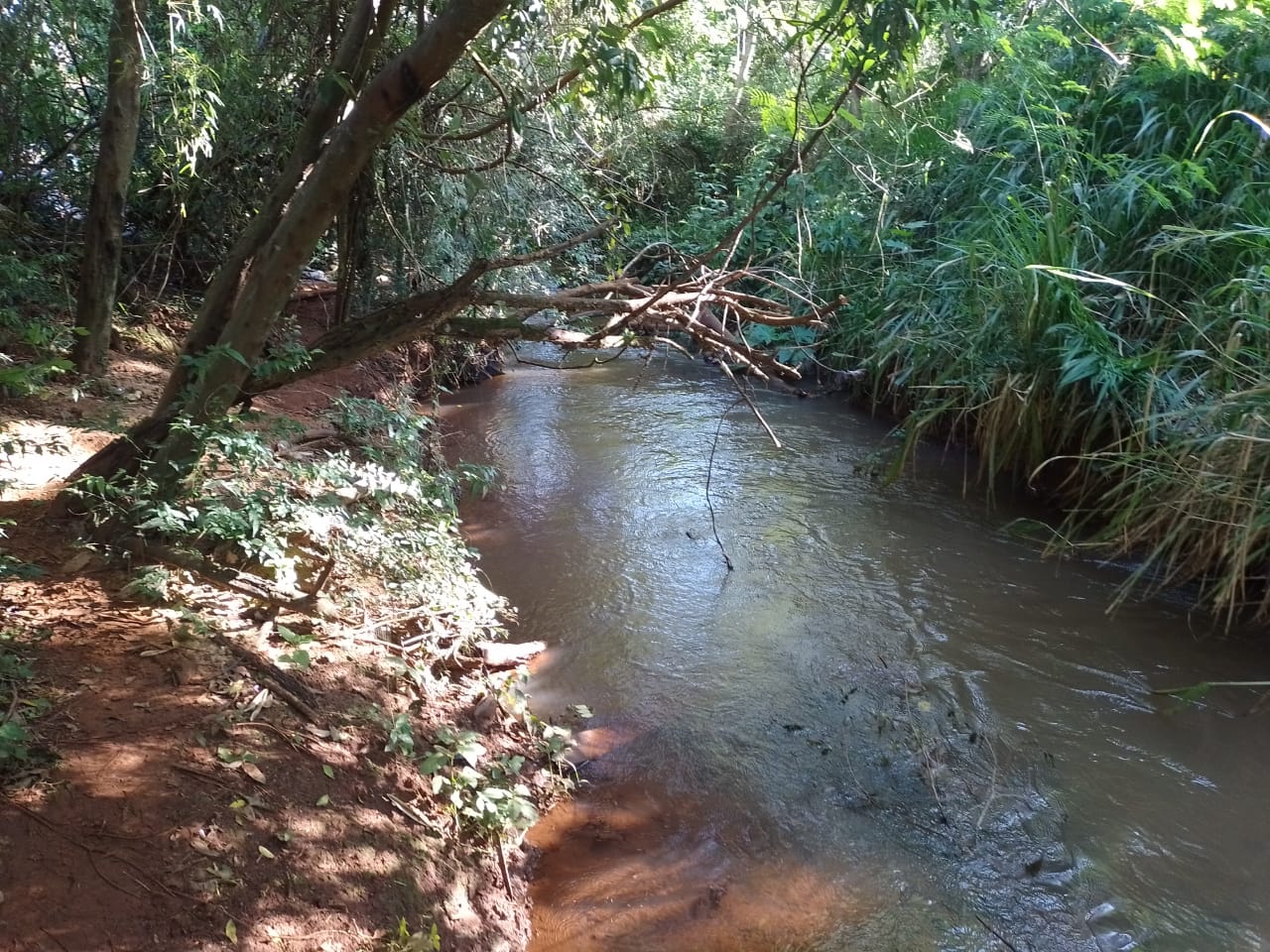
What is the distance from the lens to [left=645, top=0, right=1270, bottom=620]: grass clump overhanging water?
13.6 feet

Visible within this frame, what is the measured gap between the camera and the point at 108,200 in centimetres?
404

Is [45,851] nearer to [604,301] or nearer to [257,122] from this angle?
[604,301]

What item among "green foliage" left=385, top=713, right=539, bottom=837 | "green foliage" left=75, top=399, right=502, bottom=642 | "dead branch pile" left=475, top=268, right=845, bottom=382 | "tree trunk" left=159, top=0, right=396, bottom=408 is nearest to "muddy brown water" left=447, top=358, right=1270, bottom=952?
"green foliage" left=385, top=713, right=539, bottom=837

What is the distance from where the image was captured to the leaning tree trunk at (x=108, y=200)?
3.81m

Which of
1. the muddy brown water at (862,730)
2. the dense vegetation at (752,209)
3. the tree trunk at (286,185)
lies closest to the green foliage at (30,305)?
the dense vegetation at (752,209)

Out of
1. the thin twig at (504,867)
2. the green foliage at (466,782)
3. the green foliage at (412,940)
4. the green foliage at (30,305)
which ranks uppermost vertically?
the green foliage at (30,305)

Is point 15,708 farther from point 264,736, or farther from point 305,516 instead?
point 305,516

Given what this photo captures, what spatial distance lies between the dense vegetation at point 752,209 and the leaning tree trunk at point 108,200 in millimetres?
15

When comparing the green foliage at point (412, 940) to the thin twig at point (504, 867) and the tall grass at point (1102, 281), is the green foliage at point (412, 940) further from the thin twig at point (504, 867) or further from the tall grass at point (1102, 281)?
the tall grass at point (1102, 281)

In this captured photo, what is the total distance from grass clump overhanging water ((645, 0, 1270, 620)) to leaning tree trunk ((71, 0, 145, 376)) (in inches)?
125

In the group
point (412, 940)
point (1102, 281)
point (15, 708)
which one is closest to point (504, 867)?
point (412, 940)

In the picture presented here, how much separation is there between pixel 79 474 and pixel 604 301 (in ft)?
6.21

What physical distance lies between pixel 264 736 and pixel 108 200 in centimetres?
314

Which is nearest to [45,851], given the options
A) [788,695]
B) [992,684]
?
[788,695]
